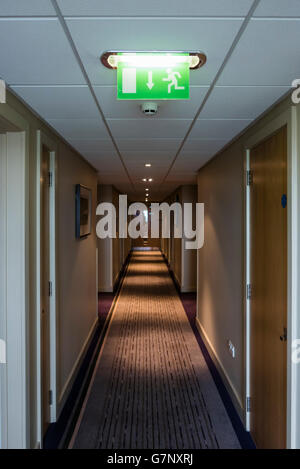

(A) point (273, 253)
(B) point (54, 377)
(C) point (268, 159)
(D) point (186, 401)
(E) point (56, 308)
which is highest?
(C) point (268, 159)

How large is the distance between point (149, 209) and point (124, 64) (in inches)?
460

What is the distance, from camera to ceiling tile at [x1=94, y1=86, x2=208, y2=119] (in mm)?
1456

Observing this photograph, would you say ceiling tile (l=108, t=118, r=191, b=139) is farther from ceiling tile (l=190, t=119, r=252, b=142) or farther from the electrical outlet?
the electrical outlet

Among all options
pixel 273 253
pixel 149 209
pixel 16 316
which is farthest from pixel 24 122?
pixel 149 209

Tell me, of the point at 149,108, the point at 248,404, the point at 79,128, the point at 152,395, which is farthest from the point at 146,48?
the point at 152,395

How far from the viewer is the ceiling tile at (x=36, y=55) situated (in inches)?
38.0

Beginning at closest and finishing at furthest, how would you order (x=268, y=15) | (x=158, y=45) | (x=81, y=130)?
(x=268, y=15), (x=158, y=45), (x=81, y=130)

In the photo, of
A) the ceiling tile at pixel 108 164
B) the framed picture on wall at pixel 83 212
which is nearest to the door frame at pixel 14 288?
the framed picture on wall at pixel 83 212

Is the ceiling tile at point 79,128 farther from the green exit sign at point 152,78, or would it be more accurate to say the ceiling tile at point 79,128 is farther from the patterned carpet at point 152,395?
the patterned carpet at point 152,395

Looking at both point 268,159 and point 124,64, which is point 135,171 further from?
point 124,64

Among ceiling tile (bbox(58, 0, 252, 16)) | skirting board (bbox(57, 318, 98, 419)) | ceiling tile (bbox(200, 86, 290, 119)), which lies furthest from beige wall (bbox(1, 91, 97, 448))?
ceiling tile (bbox(200, 86, 290, 119))

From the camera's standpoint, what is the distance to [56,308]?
7.22 ft

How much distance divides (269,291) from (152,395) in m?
1.32

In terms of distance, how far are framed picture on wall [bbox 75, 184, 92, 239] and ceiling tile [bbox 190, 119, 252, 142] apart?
1.13 meters
